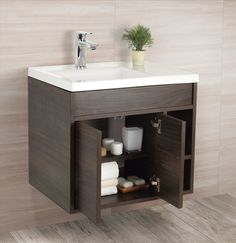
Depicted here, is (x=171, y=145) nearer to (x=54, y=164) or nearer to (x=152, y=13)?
(x=54, y=164)

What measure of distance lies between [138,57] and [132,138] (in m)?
0.41

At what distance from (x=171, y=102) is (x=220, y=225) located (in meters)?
0.78

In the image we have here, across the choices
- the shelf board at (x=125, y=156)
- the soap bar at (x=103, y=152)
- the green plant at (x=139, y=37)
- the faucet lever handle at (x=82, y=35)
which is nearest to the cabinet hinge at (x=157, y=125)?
the shelf board at (x=125, y=156)

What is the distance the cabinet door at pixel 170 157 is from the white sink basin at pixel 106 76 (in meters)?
0.19

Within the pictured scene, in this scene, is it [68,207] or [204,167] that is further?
[204,167]

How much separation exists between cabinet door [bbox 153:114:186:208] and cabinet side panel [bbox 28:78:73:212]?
479 mm

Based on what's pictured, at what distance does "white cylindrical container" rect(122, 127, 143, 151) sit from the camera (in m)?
3.03

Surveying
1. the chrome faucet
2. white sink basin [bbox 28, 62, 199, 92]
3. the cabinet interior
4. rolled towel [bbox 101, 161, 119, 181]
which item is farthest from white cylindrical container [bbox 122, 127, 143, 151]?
the chrome faucet

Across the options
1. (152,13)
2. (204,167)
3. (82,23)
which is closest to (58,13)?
(82,23)

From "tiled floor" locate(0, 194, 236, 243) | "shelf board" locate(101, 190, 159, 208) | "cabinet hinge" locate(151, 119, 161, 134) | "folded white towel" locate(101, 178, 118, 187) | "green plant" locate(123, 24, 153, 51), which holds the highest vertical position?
"green plant" locate(123, 24, 153, 51)

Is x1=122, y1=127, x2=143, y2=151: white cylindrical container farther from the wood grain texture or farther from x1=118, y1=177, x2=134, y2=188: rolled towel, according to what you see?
the wood grain texture

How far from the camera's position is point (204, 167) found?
145 inches

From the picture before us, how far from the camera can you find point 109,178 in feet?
9.66

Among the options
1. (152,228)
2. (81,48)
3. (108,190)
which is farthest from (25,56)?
(152,228)
